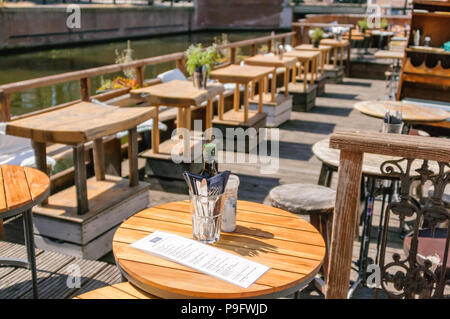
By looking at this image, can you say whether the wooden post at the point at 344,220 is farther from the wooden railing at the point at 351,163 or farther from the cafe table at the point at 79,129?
the cafe table at the point at 79,129

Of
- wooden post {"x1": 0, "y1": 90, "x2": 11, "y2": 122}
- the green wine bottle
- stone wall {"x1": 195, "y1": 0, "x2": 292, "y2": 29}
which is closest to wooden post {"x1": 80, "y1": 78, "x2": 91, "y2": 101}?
wooden post {"x1": 0, "y1": 90, "x2": 11, "y2": 122}

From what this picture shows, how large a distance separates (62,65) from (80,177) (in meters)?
18.8

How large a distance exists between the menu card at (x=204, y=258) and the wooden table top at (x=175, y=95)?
8.90 ft

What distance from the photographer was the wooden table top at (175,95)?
437cm

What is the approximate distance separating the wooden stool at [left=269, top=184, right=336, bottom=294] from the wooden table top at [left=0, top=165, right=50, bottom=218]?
3.99 feet

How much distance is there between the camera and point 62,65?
2055 centimetres

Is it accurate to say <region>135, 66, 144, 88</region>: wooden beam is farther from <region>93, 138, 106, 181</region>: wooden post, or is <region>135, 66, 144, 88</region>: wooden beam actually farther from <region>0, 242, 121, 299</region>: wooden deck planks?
<region>0, 242, 121, 299</region>: wooden deck planks

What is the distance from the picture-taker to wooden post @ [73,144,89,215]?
3.07m

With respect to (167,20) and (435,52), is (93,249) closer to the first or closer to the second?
(435,52)

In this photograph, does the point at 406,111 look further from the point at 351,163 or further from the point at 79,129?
the point at 79,129

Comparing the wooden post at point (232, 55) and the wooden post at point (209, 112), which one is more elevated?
the wooden post at point (232, 55)

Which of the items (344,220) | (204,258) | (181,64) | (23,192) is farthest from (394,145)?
(181,64)

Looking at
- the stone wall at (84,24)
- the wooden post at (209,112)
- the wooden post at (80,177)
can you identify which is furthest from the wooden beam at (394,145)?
the stone wall at (84,24)

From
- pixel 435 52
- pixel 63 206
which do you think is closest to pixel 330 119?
pixel 435 52
